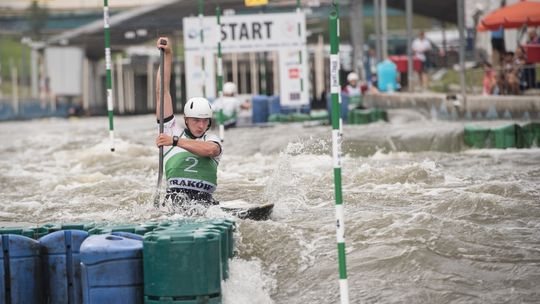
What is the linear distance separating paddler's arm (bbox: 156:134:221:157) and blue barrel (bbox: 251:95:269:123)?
759 inches

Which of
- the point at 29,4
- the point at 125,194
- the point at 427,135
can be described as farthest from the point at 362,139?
the point at 29,4

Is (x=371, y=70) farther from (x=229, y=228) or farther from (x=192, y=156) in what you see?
(x=229, y=228)

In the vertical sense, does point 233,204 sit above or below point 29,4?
below

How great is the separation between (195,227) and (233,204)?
3169 millimetres

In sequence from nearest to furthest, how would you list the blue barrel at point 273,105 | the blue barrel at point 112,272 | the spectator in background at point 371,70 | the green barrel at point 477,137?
the blue barrel at point 112,272 < the green barrel at point 477,137 < the blue barrel at point 273,105 < the spectator in background at point 371,70

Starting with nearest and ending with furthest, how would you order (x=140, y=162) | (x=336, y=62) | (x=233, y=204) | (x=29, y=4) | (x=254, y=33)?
(x=336, y=62), (x=233, y=204), (x=140, y=162), (x=254, y=33), (x=29, y=4)

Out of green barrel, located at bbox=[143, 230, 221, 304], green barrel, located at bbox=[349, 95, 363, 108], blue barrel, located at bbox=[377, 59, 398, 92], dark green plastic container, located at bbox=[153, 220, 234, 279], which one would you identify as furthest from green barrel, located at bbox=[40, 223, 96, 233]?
blue barrel, located at bbox=[377, 59, 398, 92]

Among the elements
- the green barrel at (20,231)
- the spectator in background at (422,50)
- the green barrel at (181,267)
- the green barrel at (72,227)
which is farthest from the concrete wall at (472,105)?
the green barrel at (181,267)

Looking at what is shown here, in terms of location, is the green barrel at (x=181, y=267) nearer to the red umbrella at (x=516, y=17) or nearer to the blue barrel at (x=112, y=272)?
the blue barrel at (x=112, y=272)

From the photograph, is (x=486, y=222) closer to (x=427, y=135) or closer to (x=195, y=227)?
(x=195, y=227)

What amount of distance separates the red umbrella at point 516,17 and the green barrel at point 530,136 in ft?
14.2

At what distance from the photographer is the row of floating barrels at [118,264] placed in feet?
26.9

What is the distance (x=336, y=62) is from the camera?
8.11 m

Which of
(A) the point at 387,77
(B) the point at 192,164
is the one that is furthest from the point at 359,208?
(A) the point at 387,77
